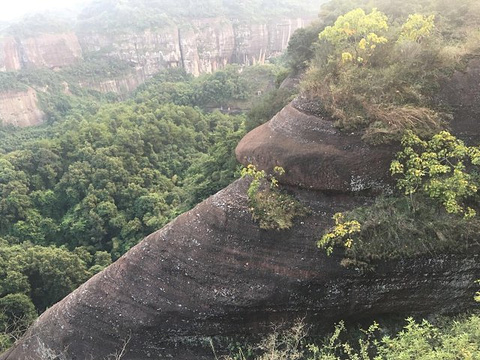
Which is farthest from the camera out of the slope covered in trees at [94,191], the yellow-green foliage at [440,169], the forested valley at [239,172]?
the slope covered in trees at [94,191]

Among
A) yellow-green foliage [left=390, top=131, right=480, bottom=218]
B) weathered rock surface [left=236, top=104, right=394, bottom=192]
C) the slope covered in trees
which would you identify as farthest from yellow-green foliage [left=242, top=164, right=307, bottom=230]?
the slope covered in trees

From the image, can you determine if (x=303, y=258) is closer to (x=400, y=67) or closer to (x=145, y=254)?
(x=145, y=254)

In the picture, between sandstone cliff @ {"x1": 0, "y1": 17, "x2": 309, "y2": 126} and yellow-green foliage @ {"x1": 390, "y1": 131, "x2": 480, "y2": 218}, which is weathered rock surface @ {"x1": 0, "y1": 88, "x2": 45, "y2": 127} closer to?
sandstone cliff @ {"x1": 0, "y1": 17, "x2": 309, "y2": 126}

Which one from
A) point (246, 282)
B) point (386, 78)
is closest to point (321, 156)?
point (386, 78)

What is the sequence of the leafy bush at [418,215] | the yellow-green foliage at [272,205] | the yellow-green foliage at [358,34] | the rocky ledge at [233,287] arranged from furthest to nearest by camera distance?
1. the yellow-green foliage at [358,34]
2. the yellow-green foliage at [272,205]
3. the rocky ledge at [233,287]
4. the leafy bush at [418,215]

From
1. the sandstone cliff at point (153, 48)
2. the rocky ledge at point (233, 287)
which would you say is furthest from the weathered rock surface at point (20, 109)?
the rocky ledge at point (233, 287)

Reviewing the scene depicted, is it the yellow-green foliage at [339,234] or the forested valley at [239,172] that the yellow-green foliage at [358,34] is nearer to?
the forested valley at [239,172]

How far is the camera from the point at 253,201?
834cm

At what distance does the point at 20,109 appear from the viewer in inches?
2130

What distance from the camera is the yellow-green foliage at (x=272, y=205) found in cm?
805

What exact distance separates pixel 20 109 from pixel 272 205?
2270 inches

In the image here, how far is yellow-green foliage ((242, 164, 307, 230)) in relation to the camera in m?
8.05

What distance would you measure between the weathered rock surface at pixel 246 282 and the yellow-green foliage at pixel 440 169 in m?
0.59

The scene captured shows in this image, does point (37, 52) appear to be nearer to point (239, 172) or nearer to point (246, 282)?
point (239, 172)
